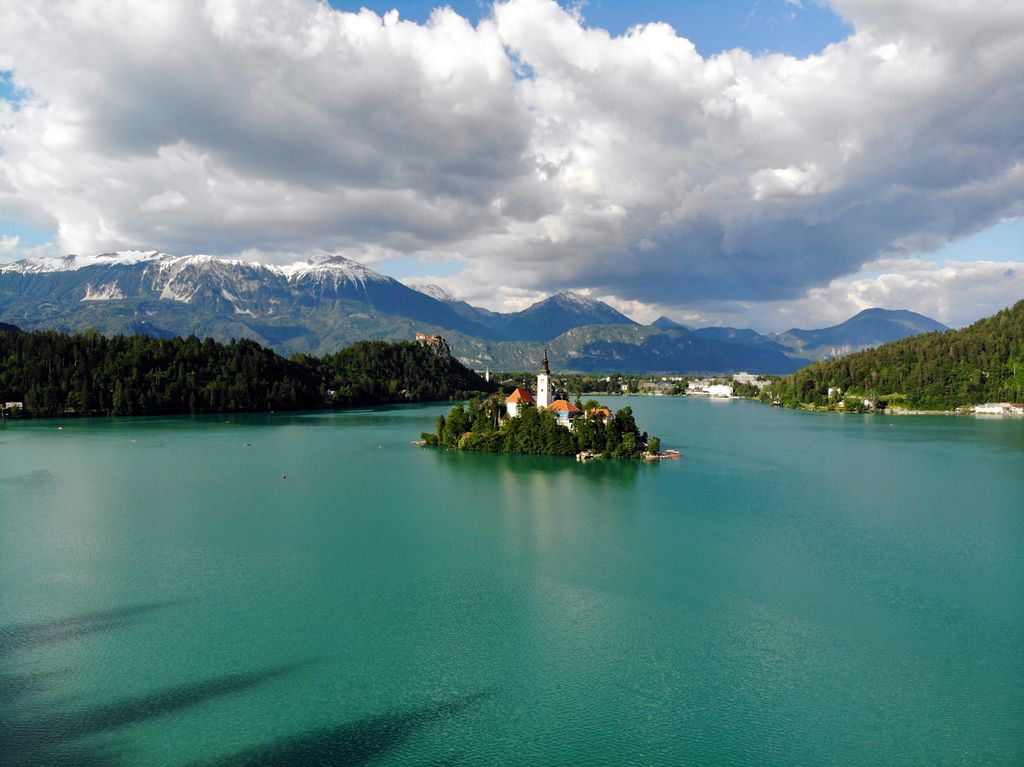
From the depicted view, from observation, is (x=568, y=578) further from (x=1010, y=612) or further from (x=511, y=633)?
(x=1010, y=612)

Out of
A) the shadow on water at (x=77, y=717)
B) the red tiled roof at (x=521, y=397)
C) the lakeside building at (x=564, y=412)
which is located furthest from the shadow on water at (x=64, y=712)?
the red tiled roof at (x=521, y=397)

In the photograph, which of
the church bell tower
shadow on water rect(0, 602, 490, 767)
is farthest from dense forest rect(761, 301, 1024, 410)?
shadow on water rect(0, 602, 490, 767)

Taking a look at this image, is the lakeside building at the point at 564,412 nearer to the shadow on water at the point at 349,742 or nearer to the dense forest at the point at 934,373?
the shadow on water at the point at 349,742

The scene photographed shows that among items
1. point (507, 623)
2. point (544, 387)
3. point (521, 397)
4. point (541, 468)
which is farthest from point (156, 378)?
point (507, 623)

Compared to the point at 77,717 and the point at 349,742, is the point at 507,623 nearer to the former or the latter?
the point at 349,742

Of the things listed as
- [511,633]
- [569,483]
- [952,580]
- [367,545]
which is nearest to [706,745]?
[511,633]
